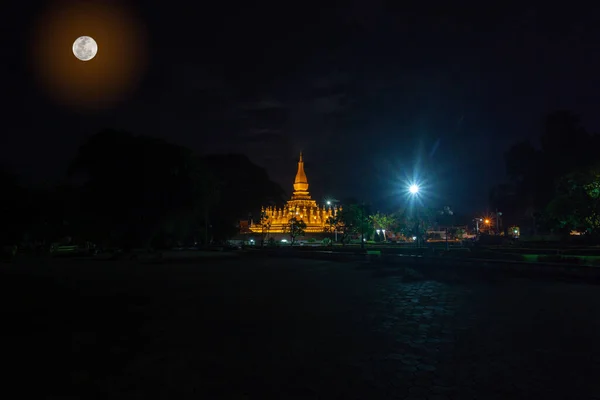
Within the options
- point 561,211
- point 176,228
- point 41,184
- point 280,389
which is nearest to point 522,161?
point 561,211

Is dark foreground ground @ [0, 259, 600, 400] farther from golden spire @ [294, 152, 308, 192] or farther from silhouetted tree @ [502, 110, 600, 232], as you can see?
golden spire @ [294, 152, 308, 192]

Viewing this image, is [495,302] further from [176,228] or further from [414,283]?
[176,228]

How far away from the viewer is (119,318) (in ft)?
34.3

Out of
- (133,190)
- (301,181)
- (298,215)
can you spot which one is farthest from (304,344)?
(301,181)

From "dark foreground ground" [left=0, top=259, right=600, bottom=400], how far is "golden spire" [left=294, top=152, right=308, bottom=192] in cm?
7910

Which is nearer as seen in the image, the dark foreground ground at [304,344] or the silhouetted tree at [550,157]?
the dark foreground ground at [304,344]

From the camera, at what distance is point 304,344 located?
7895mm

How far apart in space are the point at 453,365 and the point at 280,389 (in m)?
2.49

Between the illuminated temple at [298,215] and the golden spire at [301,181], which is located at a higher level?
the golden spire at [301,181]

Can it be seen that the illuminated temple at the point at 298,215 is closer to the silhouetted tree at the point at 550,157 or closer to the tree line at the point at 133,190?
the silhouetted tree at the point at 550,157

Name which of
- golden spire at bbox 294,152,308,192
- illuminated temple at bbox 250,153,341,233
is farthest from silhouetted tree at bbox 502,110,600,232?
golden spire at bbox 294,152,308,192

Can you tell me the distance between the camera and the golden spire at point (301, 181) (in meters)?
93.9

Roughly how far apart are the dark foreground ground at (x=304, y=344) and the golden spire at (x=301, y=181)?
79099mm

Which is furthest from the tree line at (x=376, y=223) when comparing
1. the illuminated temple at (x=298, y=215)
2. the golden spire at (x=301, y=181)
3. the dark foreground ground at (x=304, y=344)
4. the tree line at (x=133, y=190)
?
the dark foreground ground at (x=304, y=344)
